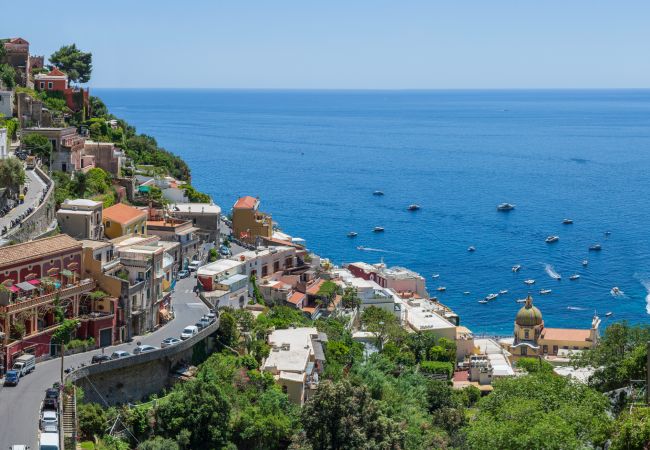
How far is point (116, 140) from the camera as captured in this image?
81875mm

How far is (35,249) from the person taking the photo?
139 feet

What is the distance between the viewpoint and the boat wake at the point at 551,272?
9069 centimetres

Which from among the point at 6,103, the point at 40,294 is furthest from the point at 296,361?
the point at 6,103

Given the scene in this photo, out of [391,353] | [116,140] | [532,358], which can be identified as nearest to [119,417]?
[391,353]

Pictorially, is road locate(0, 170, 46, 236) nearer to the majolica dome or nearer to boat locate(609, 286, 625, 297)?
the majolica dome

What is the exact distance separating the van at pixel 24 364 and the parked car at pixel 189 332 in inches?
296

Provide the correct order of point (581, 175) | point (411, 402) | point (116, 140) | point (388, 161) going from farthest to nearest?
point (388, 161)
point (581, 175)
point (116, 140)
point (411, 402)

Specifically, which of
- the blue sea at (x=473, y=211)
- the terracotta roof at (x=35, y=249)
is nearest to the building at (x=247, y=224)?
the blue sea at (x=473, y=211)

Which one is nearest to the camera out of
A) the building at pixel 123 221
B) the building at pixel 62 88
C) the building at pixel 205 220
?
the building at pixel 123 221

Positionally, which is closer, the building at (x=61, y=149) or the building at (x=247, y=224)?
the building at (x=61, y=149)

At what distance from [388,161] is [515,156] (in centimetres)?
3001

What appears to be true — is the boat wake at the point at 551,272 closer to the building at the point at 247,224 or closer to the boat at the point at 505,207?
the boat at the point at 505,207

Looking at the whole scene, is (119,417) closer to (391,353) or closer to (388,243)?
(391,353)

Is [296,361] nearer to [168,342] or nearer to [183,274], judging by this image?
[168,342]
